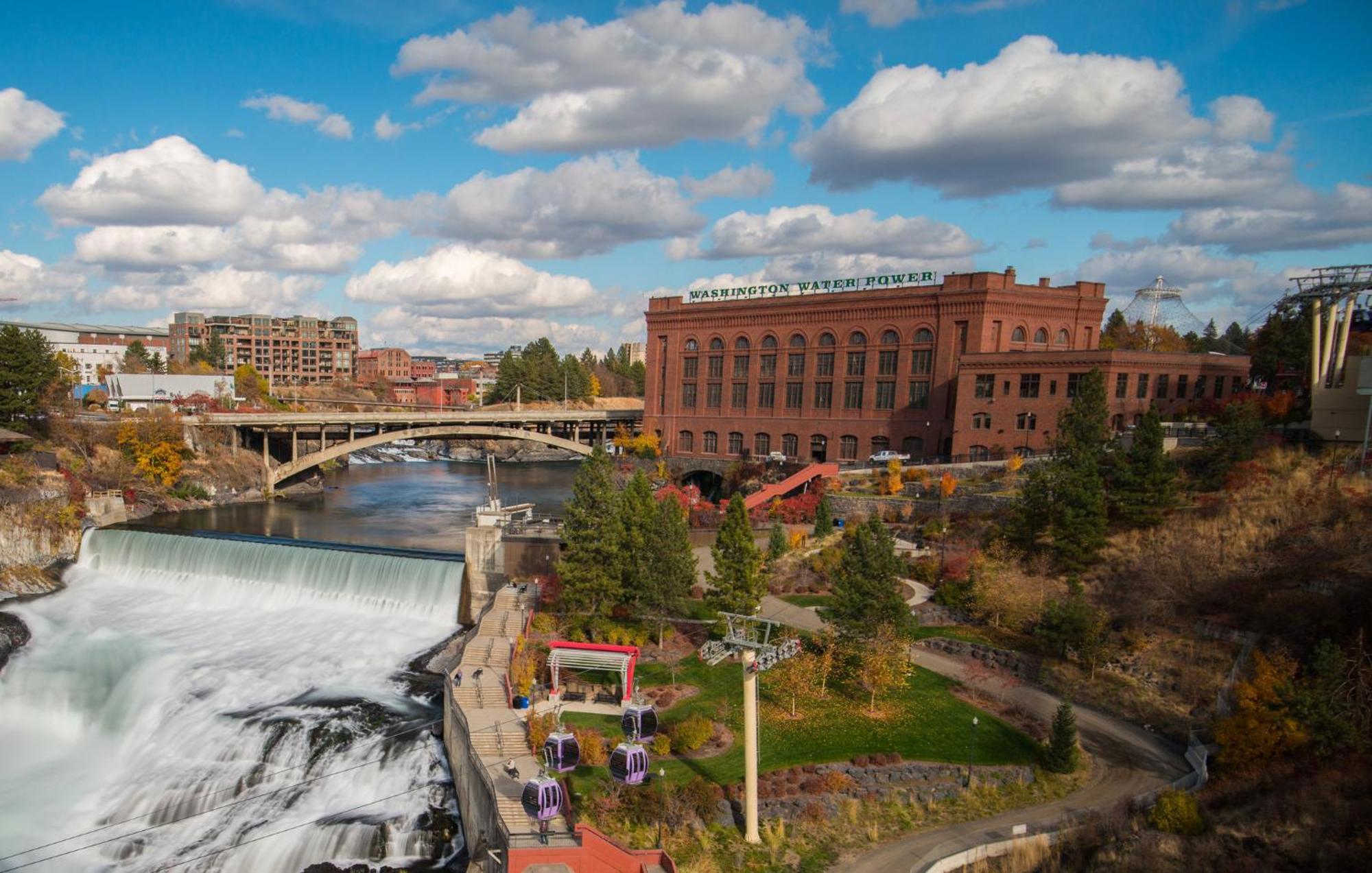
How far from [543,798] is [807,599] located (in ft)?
72.8

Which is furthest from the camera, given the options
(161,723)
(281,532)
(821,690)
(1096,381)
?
(281,532)

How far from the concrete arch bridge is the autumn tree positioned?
59874mm

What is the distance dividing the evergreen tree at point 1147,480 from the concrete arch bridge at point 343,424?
59.4 meters

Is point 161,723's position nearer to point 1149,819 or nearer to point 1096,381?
point 1149,819

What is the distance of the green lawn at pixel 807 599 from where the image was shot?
39438mm

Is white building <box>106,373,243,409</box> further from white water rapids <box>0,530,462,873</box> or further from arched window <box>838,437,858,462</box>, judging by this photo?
arched window <box>838,437,858,462</box>

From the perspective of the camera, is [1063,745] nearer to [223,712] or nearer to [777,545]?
[777,545]

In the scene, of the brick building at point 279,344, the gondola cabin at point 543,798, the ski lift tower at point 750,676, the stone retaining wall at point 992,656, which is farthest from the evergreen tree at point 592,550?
the brick building at point 279,344

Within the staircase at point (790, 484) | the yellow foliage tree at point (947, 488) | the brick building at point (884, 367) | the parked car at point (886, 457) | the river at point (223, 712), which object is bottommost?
the river at point (223, 712)

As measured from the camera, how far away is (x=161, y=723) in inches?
1267

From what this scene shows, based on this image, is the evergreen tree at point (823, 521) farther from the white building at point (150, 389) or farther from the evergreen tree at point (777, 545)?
the white building at point (150, 389)

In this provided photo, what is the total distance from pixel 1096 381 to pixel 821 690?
105 ft

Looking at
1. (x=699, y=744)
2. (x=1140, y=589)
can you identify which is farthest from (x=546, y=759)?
(x=1140, y=589)

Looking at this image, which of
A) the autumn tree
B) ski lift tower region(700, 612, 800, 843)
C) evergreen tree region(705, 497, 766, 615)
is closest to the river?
ski lift tower region(700, 612, 800, 843)
